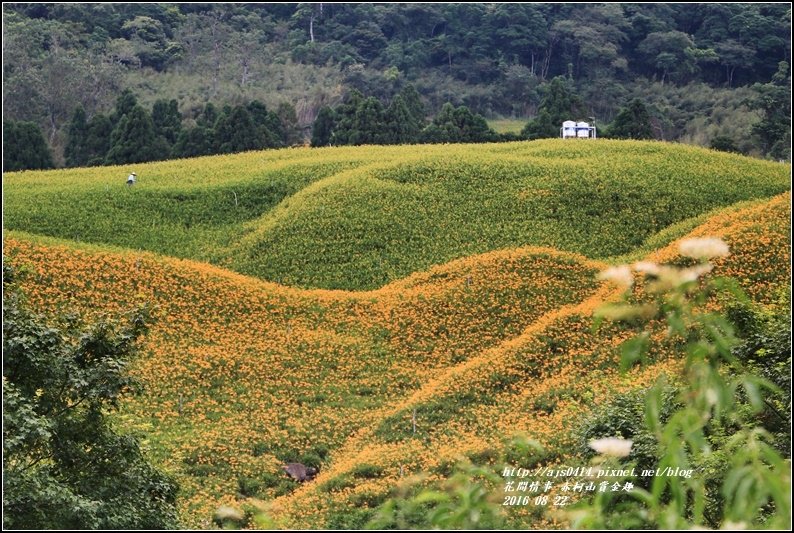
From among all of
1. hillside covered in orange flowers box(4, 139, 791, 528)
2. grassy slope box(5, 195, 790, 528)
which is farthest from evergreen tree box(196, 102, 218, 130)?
grassy slope box(5, 195, 790, 528)

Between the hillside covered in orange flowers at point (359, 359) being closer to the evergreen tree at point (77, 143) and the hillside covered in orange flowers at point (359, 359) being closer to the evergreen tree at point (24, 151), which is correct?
the evergreen tree at point (24, 151)

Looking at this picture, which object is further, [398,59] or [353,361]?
[398,59]

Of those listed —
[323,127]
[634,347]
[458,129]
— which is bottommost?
[323,127]

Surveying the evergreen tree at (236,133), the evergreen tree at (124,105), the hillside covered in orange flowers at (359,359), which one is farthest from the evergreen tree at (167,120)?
the hillside covered in orange flowers at (359,359)

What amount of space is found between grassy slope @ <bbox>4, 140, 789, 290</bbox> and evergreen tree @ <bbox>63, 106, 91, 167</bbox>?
990cm

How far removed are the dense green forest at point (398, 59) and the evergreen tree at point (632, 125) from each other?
28.5 feet

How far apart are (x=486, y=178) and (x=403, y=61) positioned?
107 feet

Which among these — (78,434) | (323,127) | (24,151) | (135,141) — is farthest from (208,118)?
(78,434)

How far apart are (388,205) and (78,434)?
20.6 meters

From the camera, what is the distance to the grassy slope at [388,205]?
94.3 ft

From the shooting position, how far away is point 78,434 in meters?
11.4

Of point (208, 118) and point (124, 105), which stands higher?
point (124, 105)

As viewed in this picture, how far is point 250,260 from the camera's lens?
94.2ft

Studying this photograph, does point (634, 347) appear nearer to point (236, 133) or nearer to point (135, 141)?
point (236, 133)
